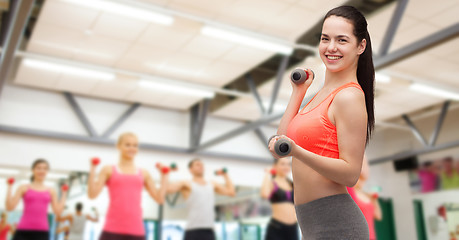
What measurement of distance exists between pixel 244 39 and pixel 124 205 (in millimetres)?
3208

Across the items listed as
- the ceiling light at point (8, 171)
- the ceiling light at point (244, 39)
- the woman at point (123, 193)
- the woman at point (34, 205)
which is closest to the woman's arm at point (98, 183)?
the woman at point (123, 193)

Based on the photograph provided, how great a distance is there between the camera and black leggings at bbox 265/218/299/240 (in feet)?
12.3

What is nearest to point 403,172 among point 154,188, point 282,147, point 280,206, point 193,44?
point 193,44

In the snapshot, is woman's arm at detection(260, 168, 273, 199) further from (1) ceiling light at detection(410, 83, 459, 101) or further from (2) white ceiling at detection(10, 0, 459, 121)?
(1) ceiling light at detection(410, 83, 459, 101)

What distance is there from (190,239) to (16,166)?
473 cm

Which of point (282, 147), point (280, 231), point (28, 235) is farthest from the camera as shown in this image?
point (28, 235)

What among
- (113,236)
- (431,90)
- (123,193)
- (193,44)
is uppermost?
(193,44)

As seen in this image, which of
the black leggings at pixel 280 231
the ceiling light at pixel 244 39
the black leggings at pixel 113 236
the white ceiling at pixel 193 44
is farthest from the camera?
the ceiling light at pixel 244 39

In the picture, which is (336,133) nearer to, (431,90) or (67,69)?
(67,69)

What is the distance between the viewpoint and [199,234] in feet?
13.8

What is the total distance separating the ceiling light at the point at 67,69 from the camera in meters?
6.48

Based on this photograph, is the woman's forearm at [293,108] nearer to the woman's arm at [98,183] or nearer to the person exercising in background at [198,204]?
the woman's arm at [98,183]

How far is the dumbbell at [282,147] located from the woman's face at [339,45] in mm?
334

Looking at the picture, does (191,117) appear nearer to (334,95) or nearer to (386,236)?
(386,236)
